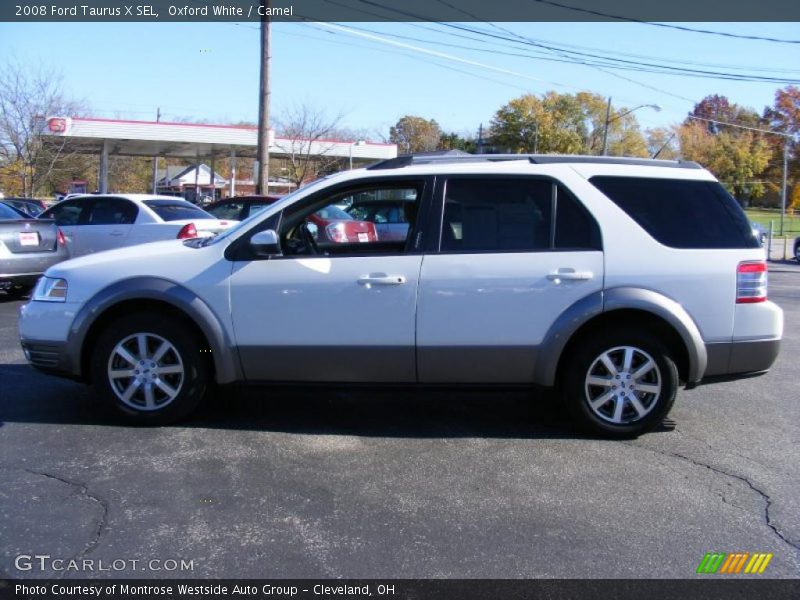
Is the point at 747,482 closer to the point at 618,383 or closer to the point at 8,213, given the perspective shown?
the point at 618,383

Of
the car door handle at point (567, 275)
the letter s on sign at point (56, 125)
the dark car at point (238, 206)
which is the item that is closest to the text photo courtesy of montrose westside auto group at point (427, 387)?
the car door handle at point (567, 275)

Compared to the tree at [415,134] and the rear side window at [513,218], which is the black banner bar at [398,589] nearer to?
the rear side window at [513,218]

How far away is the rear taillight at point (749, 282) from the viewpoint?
4672 mm

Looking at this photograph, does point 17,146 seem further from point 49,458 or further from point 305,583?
point 305,583

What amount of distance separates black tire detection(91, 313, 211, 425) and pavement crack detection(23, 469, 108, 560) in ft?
2.81

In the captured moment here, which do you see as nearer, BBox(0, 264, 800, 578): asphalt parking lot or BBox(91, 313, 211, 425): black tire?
BBox(0, 264, 800, 578): asphalt parking lot

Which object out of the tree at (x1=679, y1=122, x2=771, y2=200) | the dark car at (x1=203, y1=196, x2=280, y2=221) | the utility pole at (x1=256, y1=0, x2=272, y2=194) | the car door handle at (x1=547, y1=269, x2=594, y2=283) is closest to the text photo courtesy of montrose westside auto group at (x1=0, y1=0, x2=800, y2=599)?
the car door handle at (x1=547, y1=269, x2=594, y2=283)

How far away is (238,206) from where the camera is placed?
14.5 meters

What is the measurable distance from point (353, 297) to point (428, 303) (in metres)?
0.50

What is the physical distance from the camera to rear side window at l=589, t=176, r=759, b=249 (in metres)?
4.72

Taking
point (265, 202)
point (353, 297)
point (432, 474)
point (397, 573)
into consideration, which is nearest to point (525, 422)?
point (432, 474)

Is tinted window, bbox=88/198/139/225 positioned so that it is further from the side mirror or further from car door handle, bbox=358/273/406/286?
car door handle, bbox=358/273/406/286

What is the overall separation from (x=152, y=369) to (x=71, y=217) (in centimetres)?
812

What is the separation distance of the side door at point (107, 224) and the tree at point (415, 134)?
164 ft
